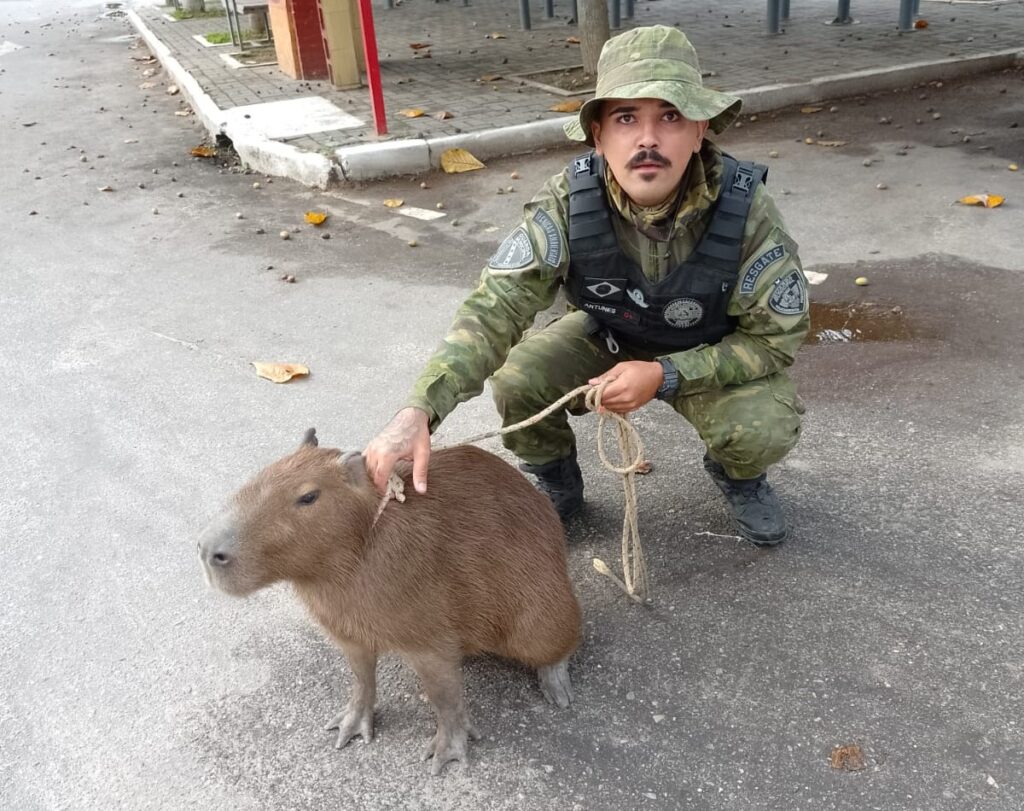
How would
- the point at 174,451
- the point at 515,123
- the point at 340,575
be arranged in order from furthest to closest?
1. the point at 515,123
2. the point at 174,451
3. the point at 340,575

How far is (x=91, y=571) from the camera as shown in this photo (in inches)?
114

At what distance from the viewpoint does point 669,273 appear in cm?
254

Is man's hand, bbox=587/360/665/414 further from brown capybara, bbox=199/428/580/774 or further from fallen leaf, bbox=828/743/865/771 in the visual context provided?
fallen leaf, bbox=828/743/865/771

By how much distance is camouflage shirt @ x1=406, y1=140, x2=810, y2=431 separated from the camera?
244 centimetres

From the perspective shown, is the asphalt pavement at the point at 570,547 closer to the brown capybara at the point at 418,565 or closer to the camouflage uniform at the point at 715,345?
the brown capybara at the point at 418,565

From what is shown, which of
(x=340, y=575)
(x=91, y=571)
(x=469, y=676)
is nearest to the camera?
(x=340, y=575)

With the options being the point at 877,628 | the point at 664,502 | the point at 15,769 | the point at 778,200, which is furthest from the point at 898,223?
the point at 15,769

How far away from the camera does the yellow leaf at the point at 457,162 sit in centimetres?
653

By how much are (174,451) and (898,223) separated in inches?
161

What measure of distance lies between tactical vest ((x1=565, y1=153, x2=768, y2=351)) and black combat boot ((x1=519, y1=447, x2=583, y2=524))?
1.67 feet

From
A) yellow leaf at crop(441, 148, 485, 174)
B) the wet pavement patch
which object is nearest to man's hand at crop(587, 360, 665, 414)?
the wet pavement patch

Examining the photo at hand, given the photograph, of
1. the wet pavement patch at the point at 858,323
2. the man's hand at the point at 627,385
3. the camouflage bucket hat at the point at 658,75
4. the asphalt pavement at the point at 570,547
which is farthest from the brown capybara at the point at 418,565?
the wet pavement patch at the point at 858,323

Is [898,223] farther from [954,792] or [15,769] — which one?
[15,769]

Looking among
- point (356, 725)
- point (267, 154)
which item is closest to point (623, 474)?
point (356, 725)
